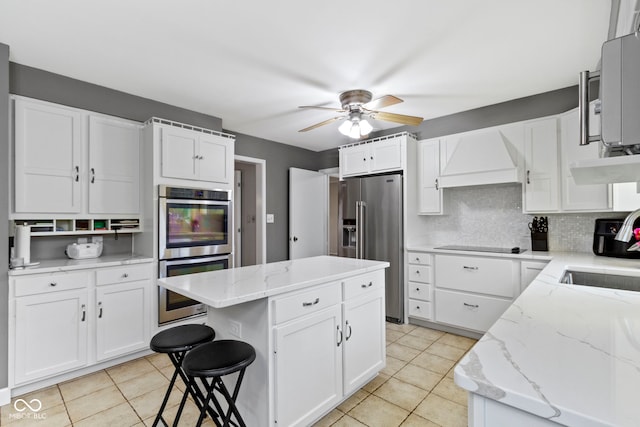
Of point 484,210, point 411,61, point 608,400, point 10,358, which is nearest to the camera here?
point 608,400

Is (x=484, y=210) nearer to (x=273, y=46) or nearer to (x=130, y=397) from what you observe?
(x=273, y=46)

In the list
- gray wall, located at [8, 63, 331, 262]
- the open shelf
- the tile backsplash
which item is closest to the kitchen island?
the open shelf

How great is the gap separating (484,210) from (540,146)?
90 centimetres

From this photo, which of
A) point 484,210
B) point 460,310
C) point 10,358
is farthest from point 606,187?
point 10,358

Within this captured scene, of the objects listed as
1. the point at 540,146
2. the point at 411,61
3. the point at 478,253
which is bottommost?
the point at 478,253

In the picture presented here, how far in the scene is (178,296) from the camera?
122 inches

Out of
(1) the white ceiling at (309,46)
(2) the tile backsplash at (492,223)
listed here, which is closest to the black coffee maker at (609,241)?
(2) the tile backsplash at (492,223)

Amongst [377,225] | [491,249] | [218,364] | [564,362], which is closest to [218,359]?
[218,364]

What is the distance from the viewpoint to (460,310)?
3.34 m

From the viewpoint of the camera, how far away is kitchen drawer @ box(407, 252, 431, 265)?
141 inches

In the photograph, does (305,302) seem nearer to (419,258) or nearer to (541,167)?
(419,258)

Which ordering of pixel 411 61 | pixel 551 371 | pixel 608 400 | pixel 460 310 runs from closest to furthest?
pixel 608 400 → pixel 551 371 → pixel 411 61 → pixel 460 310

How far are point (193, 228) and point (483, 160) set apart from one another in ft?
10.1

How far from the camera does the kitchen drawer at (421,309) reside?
3.56m
